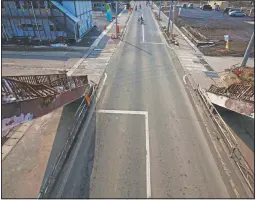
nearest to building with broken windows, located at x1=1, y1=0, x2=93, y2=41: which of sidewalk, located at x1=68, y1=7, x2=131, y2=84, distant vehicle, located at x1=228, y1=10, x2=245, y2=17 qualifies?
sidewalk, located at x1=68, y1=7, x2=131, y2=84

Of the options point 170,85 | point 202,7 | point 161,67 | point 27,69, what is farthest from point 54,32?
point 202,7

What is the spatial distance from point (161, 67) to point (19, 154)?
1971 centimetres

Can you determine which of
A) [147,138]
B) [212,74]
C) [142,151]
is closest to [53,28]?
[212,74]

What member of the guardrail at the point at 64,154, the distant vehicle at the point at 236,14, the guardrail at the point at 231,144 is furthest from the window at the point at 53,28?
the distant vehicle at the point at 236,14

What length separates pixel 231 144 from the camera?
39.2 ft

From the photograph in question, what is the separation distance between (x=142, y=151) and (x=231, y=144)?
5928 mm

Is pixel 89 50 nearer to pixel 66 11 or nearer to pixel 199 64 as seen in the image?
pixel 66 11

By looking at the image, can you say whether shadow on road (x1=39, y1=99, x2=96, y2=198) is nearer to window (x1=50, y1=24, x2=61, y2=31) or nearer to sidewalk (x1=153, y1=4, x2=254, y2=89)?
sidewalk (x1=153, y1=4, x2=254, y2=89)

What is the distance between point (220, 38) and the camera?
1499 inches

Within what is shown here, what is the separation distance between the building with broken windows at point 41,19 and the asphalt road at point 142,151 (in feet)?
68.5

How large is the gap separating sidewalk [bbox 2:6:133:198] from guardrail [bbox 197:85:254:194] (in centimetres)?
1077

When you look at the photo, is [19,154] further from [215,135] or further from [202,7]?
[202,7]

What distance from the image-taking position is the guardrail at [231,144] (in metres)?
9.34

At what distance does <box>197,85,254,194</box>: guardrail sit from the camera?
9340 mm
